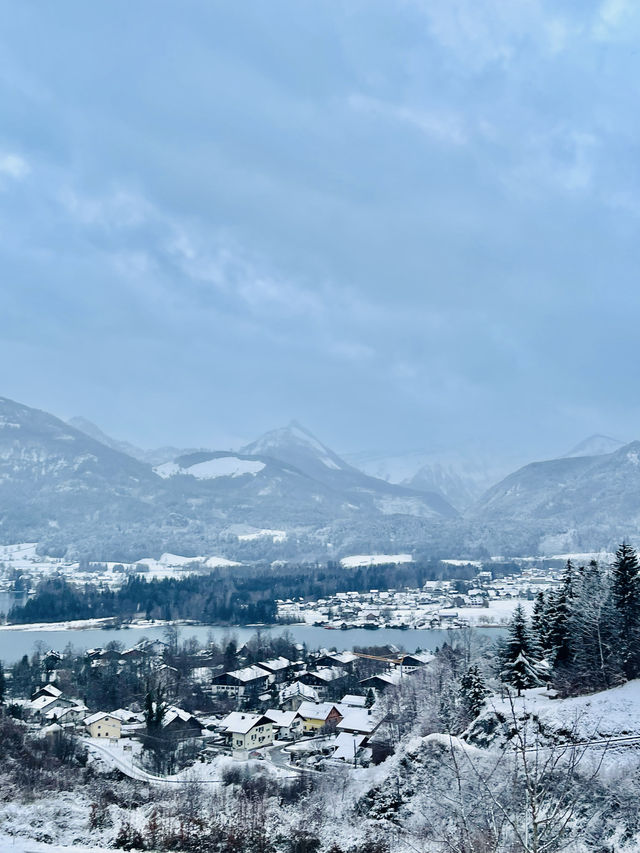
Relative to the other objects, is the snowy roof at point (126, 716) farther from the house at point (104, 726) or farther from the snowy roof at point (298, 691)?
the snowy roof at point (298, 691)

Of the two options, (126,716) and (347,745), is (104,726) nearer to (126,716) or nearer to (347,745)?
(126,716)

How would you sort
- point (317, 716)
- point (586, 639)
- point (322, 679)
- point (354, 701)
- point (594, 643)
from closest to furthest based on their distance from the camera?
point (594, 643) → point (586, 639) → point (317, 716) → point (354, 701) → point (322, 679)

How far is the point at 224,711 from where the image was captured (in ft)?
92.4

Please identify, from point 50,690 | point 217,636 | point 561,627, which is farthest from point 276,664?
point 561,627

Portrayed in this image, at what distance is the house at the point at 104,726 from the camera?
24.3 meters

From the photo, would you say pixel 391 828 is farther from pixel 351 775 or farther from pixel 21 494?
pixel 21 494

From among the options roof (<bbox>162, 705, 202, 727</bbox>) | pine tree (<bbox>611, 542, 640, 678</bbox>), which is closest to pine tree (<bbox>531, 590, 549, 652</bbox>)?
pine tree (<bbox>611, 542, 640, 678</bbox>)

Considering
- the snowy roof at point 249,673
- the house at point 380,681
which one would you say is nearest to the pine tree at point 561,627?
the house at point 380,681

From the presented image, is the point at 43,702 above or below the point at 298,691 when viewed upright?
below

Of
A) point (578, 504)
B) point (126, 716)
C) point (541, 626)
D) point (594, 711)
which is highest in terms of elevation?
point (578, 504)

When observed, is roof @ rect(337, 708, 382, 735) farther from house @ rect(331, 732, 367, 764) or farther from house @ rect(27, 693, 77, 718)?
house @ rect(27, 693, 77, 718)

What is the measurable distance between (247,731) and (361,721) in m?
3.93

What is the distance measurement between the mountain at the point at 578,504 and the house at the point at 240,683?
3857 inches

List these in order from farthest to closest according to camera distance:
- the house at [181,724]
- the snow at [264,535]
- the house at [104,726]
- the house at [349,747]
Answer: the snow at [264,535] → the house at [104,726] → the house at [181,724] → the house at [349,747]
